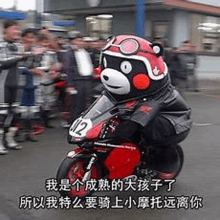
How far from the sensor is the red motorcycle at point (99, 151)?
4957mm

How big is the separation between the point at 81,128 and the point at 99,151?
363mm

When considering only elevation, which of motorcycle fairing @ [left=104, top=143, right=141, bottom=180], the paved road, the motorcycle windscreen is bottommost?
the paved road

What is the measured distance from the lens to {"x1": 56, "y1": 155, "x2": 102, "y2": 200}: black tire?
4.97 metres

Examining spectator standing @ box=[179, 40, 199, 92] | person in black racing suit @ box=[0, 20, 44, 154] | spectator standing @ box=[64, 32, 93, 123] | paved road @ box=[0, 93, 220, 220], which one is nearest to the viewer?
paved road @ box=[0, 93, 220, 220]

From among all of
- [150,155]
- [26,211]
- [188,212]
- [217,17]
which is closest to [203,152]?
[150,155]

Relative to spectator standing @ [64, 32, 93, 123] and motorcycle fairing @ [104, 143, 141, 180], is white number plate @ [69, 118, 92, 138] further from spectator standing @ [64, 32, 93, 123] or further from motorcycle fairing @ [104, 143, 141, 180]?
spectator standing @ [64, 32, 93, 123]

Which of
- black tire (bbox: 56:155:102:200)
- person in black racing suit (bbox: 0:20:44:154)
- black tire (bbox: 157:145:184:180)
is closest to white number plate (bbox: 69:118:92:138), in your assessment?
black tire (bbox: 56:155:102:200)

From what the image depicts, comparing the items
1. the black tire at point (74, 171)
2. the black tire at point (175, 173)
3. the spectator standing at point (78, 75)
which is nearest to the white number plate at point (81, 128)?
the black tire at point (74, 171)

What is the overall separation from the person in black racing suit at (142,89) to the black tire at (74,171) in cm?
44

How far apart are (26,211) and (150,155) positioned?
1.61 m

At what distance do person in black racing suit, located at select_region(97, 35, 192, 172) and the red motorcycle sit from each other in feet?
0.35

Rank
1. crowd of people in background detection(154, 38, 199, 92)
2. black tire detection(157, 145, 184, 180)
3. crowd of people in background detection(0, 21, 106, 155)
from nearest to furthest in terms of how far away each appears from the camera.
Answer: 1. black tire detection(157, 145, 184, 180)
2. crowd of people in background detection(0, 21, 106, 155)
3. crowd of people in background detection(154, 38, 199, 92)

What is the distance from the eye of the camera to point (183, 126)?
5.34 m

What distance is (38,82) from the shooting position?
851 cm
